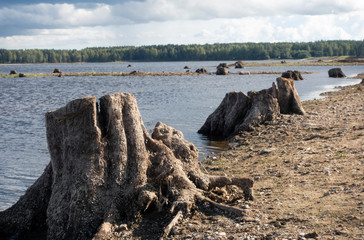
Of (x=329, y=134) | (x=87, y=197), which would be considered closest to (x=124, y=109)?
(x=87, y=197)

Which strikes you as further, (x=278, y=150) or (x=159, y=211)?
(x=278, y=150)

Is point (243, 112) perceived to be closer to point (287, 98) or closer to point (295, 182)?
point (287, 98)

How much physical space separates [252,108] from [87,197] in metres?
13.4

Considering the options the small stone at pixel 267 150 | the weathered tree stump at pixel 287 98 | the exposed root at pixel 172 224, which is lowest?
the small stone at pixel 267 150

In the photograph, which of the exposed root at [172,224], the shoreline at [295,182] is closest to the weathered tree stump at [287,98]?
the shoreline at [295,182]

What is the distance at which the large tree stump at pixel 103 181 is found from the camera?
27.6ft

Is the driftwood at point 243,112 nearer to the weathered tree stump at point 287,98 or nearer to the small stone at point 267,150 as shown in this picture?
the weathered tree stump at point 287,98

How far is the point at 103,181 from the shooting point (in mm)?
8617

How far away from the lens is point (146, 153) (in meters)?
9.33

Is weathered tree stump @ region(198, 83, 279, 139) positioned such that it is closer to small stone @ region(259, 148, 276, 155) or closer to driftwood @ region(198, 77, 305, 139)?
driftwood @ region(198, 77, 305, 139)

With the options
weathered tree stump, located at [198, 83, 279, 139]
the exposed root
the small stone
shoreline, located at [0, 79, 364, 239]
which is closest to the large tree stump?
the exposed root

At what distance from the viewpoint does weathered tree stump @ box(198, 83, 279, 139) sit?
20.2 m

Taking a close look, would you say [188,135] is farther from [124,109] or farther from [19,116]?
[19,116]

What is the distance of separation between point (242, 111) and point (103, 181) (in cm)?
1319
